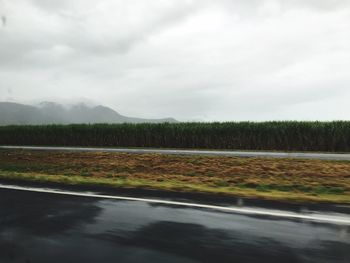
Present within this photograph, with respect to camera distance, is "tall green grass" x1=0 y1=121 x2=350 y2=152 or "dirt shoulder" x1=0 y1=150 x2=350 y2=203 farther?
"tall green grass" x1=0 y1=121 x2=350 y2=152

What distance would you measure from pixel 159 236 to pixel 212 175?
7.81m

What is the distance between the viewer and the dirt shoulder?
32.0ft

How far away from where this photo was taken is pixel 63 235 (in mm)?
5816

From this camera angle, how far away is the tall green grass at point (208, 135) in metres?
25.7

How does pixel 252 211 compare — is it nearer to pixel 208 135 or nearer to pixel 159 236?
pixel 159 236

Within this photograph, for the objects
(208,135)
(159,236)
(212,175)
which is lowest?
(159,236)

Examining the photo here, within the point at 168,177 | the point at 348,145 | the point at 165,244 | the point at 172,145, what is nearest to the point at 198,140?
the point at 172,145

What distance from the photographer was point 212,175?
43.5 ft

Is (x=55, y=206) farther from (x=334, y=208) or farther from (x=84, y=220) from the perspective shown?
(x=334, y=208)

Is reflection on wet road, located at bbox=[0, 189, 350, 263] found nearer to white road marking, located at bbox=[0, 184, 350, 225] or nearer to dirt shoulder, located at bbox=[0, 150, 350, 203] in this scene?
white road marking, located at bbox=[0, 184, 350, 225]

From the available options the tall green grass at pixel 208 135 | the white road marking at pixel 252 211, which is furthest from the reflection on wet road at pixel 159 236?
the tall green grass at pixel 208 135

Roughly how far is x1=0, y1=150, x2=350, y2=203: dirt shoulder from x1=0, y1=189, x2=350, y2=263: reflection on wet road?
7.82ft

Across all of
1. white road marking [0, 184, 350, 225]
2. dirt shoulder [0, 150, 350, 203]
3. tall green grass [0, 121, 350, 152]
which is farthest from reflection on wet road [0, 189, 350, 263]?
tall green grass [0, 121, 350, 152]

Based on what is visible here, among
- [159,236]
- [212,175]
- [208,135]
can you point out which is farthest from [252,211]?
[208,135]
